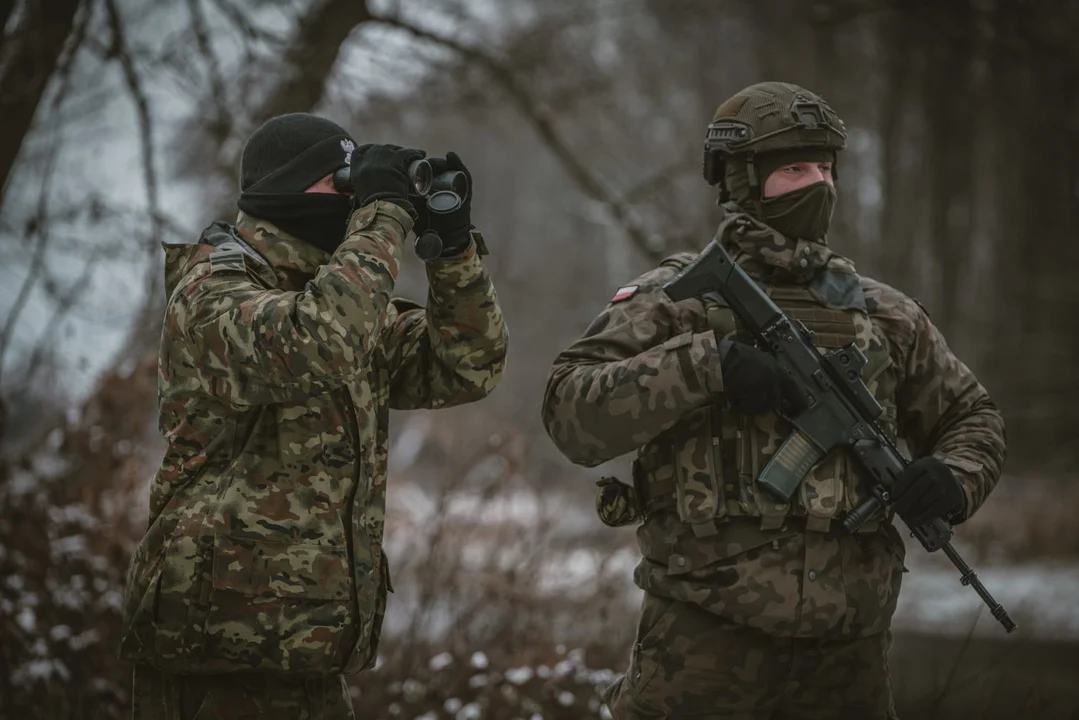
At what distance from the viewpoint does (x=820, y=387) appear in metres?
2.78

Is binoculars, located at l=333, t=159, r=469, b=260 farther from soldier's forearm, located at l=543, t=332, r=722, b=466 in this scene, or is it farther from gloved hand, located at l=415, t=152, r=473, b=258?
soldier's forearm, located at l=543, t=332, r=722, b=466

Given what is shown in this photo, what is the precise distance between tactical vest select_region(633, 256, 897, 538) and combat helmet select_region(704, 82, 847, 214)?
0.32 m

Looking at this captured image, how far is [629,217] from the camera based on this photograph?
6504 mm

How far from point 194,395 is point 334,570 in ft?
1.76

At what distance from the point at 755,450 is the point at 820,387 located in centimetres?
24

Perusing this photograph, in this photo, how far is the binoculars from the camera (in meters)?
2.65

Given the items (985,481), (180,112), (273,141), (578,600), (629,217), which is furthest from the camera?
(180,112)

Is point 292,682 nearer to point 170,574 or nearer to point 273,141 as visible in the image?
point 170,574

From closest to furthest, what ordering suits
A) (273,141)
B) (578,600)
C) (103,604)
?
(273,141) < (103,604) < (578,600)

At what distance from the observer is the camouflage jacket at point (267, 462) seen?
2.41m

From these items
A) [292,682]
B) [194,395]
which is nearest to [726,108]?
[194,395]

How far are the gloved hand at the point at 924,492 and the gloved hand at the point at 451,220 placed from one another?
1.26m

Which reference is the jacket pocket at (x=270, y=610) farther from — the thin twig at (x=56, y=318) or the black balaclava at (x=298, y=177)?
the thin twig at (x=56, y=318)

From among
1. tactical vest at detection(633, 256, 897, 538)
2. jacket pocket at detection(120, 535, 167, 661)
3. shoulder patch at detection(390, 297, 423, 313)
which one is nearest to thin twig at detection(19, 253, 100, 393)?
shoulder patch at detection(390, 297, 423, 313)
